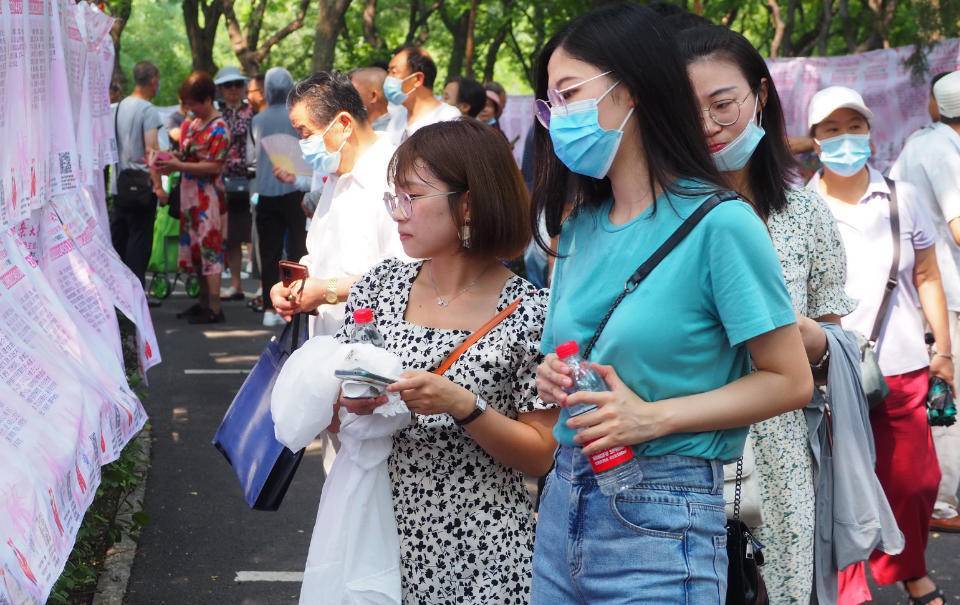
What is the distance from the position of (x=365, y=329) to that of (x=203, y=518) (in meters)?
3.61

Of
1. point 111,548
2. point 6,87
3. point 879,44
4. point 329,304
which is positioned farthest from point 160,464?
point 879,44

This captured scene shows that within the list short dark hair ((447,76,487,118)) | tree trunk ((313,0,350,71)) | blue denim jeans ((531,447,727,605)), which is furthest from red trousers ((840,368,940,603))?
tree trunk ((313,0,350,71))

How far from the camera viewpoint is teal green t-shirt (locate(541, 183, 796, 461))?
223cm

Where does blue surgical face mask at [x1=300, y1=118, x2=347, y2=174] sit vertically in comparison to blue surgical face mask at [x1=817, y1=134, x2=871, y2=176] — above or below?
below

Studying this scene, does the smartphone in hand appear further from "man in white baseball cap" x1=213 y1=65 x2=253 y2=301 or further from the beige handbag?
"man in white baseball cap" x1=213 y1=65 x2=253 y2=301

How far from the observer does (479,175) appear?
3.08 meters

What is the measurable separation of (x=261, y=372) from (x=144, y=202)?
7.15 metres

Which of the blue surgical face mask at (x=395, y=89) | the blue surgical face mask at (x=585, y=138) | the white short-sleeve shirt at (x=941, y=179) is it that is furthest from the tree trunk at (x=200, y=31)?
the blue surgical face mask at (x=585, y=138)

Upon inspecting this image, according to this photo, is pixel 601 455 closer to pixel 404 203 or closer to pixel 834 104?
pixel 404 203

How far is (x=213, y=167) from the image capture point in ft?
38.3

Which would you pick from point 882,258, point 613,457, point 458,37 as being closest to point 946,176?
point 882,258

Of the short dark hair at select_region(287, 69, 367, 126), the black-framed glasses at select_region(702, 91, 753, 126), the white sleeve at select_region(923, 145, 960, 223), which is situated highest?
the black-framed glasses at select_region(702, 91, 753, 126)

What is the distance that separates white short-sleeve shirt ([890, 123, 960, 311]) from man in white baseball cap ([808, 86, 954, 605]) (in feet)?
3.86

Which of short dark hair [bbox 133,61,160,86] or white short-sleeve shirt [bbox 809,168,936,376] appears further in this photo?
short dark hair [bbox 133,61,160,86]
